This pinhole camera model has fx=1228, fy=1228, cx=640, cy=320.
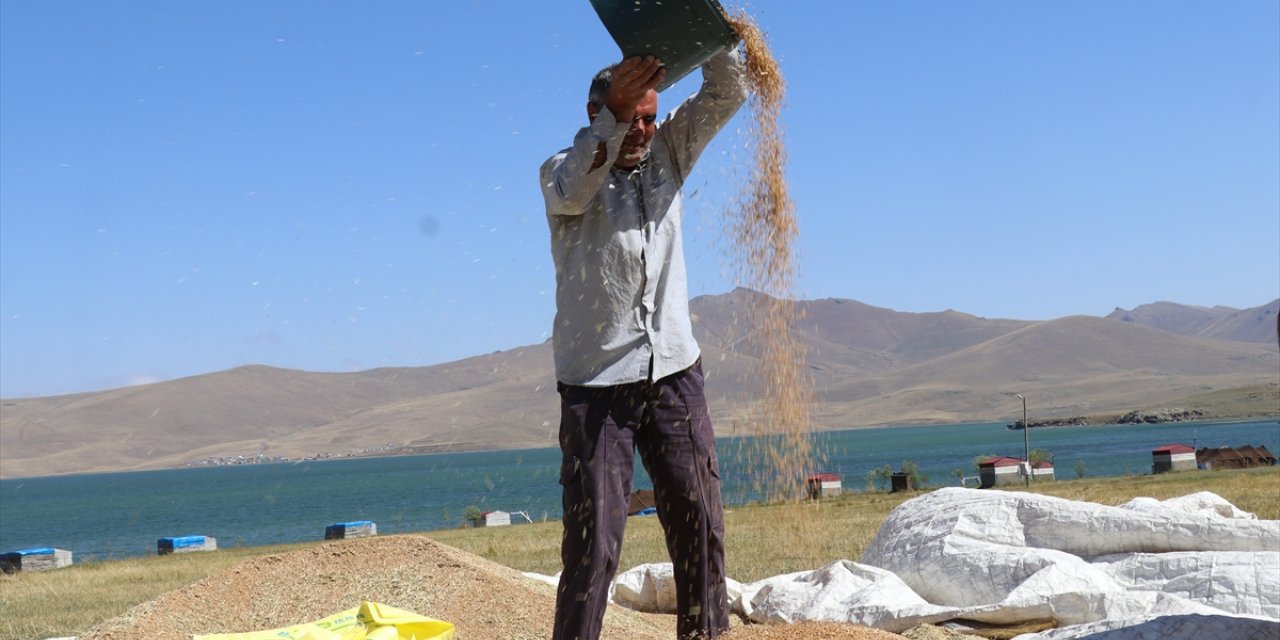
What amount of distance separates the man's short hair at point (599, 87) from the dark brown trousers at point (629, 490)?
76 cm

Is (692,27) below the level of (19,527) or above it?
above

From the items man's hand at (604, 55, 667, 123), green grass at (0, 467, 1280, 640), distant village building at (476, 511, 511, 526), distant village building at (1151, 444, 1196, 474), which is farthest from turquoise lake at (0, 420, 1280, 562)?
man's hand at (604, 55, 667, 123)

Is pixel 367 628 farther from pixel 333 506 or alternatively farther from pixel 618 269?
pixel 333 506

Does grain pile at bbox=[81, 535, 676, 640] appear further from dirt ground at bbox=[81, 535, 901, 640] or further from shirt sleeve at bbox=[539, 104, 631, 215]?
shirt sleeve at bbox=[539, 104, 631, 215]

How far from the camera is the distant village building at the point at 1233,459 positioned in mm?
32844

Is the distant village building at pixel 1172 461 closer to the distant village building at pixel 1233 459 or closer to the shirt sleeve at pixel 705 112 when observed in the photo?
the distant village building at pixel 1233 459

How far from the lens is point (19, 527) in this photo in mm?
89438

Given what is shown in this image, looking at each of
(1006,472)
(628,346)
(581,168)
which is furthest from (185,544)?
(581,168)

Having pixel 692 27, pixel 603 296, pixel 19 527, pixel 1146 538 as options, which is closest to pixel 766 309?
pixel 603 296

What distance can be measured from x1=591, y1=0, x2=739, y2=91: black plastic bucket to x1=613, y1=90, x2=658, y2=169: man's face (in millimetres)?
198

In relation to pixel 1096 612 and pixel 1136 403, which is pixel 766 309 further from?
pixel 1136 403

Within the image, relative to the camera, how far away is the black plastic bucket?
116 inches

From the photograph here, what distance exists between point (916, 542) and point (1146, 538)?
97 cm

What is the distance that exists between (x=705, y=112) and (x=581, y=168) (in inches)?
21.0
